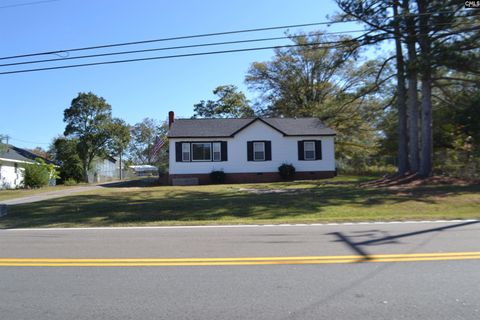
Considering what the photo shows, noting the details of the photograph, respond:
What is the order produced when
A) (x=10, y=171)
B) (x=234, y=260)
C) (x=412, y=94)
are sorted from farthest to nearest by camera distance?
(x=10, y=171) → (x=412, y=94) → (x=234, y=260)

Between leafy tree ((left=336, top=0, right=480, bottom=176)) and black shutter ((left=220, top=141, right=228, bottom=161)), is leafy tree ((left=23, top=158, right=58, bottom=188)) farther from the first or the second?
leafy tree ((left=336, top=0, right=480, bottom=176))

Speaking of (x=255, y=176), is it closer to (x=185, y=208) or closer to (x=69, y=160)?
(x=185, y=208)

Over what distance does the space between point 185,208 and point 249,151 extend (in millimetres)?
16176

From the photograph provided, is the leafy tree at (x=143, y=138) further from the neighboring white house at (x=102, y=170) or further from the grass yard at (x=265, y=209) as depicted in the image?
the grass yard at (x=265, y=209)

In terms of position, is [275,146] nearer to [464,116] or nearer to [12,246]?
[464,116]


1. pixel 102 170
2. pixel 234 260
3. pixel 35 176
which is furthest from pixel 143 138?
pixel 234 260

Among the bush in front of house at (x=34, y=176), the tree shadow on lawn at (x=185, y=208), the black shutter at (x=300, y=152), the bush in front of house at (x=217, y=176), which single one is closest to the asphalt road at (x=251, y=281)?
the tree shadow on lawn at (x=185, y=208)

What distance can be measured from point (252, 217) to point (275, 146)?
1818 centimetres

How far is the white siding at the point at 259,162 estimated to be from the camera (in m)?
30.1

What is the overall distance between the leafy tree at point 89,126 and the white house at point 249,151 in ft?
52.0

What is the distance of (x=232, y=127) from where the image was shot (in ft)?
104

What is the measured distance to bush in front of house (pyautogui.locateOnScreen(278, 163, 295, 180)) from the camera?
98.3ft

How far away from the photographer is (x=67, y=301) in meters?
4.96

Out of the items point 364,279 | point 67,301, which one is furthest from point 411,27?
point 67,301
